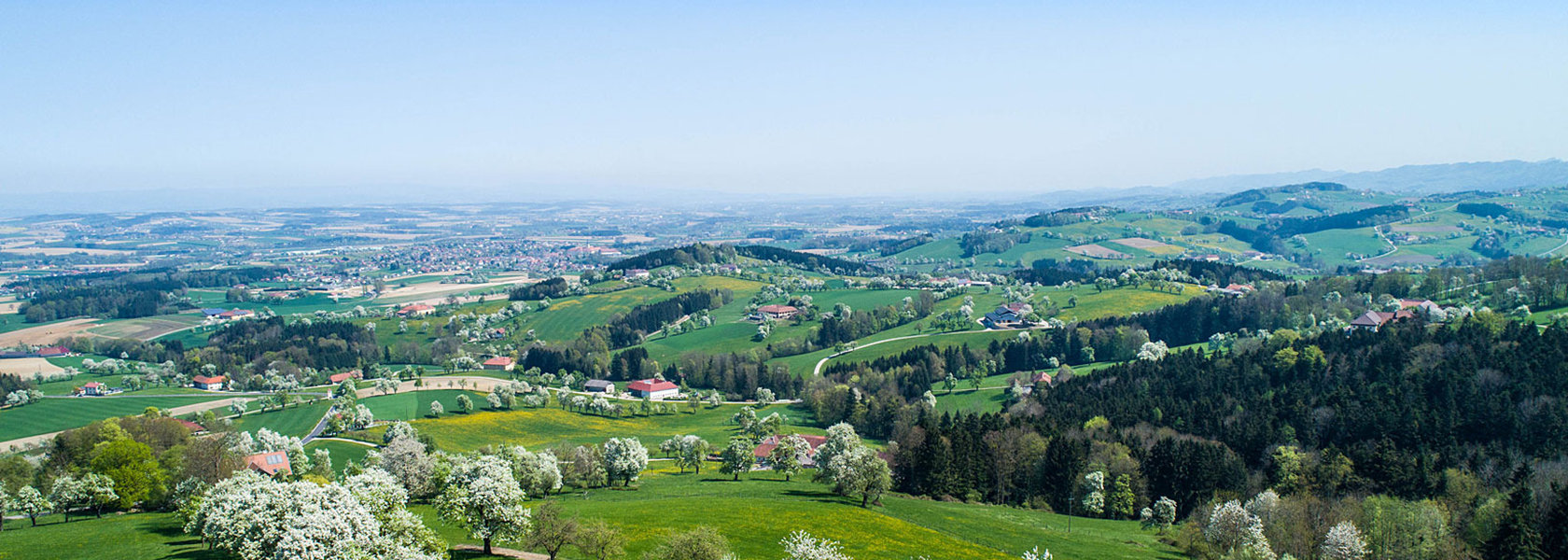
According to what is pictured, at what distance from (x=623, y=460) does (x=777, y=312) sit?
11521 centimetres

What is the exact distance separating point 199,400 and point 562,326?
6693 cm

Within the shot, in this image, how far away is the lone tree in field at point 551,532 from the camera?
3859 centimetres

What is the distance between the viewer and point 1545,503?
54.9 metres

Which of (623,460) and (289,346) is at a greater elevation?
(623,460)

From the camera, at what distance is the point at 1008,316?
157 m

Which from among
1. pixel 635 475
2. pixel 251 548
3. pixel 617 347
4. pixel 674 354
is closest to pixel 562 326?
pixel 617 347

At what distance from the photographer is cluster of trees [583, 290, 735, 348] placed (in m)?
168

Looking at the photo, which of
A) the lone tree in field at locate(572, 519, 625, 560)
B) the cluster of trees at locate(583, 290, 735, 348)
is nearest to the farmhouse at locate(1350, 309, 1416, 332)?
the lone tree in field at locate(572, 519, 625, 560)

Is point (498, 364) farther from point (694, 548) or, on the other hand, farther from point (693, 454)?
point (694, 548)

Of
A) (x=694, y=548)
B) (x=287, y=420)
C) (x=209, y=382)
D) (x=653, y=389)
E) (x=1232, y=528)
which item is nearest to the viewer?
(x=694, y=548)

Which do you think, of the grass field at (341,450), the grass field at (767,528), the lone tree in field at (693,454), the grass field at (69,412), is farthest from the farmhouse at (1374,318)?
the grass field at (69,412)

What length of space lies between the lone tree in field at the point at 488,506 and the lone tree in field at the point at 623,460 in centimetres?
2379

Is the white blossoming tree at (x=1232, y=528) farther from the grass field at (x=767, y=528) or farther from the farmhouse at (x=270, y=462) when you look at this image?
the farmhouse at (x=270, y=462)

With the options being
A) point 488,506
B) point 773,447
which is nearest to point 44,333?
point 773,447
